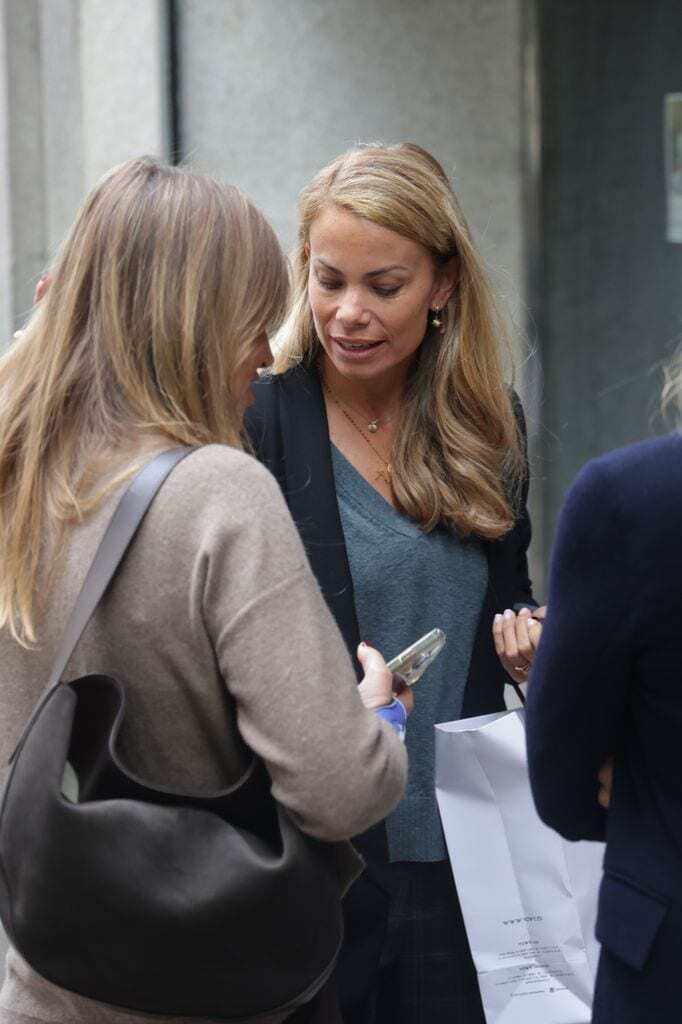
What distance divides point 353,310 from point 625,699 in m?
1.13

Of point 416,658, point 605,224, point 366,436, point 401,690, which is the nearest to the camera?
point 401,690

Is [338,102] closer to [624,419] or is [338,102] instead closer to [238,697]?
[624,419]

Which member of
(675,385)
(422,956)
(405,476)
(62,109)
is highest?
(62,109)

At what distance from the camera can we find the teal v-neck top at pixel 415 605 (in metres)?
2.89

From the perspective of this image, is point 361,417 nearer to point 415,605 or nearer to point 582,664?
point 415,605

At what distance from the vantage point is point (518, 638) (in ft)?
9.36

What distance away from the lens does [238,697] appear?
197 centimetres

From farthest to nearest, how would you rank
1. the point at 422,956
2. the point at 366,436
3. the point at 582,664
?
the point at 366,436, the point at 422,956, the point at 582,664

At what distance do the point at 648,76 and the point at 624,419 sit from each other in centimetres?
120

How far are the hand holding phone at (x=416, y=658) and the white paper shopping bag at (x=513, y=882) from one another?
0.27m

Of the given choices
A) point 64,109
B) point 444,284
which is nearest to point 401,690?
point 444,284

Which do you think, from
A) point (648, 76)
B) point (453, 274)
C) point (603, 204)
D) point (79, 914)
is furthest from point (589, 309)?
point (79, 914)

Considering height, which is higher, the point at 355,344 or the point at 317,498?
the point at 355,344

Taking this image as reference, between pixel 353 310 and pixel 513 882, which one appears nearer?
pixel 513 882
